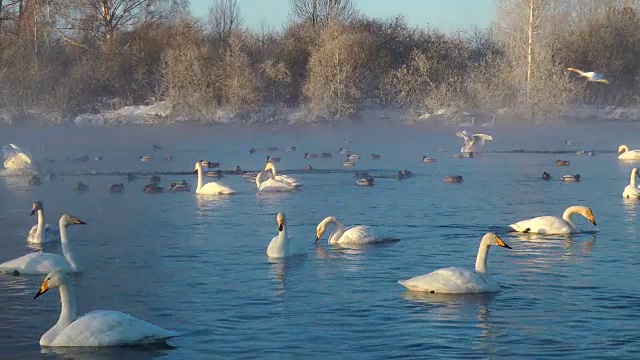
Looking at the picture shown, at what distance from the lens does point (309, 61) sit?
5272 cm

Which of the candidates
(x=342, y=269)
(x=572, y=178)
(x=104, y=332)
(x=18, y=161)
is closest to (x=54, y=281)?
(x=104, y=332)

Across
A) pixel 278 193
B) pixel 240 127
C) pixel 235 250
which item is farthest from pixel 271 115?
pixel 235 250

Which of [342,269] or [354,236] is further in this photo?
[354,236]

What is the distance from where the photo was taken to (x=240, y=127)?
49281 millimetres

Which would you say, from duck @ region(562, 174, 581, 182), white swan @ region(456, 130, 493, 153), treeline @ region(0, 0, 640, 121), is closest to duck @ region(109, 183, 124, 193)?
duck @ region(562, 174, 581, 182)

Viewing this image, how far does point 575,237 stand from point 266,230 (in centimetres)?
450

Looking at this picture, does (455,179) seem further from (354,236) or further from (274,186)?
(354,236)

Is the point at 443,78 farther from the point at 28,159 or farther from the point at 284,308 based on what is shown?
the point at 284,308

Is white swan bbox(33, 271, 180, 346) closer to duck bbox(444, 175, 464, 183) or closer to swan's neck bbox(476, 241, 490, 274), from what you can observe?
swan's neck bbox(476, 241, 490, 274)

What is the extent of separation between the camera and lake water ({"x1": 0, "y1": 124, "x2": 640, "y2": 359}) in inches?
411

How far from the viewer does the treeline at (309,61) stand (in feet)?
165

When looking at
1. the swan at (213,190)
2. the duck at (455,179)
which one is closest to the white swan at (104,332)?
the swan at (213,190)

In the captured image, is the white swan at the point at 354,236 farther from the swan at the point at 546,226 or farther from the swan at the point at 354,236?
the swan at the point at 546,226

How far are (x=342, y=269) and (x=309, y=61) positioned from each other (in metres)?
39.1
